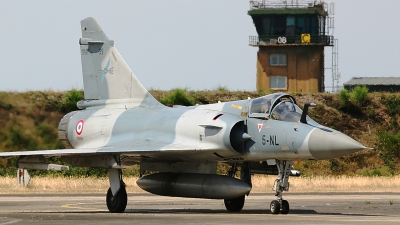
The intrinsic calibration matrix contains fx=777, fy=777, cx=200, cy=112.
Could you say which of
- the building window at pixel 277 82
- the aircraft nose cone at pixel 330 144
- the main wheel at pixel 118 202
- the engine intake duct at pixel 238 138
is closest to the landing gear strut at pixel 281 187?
the engine intake duct at pixel 238 138

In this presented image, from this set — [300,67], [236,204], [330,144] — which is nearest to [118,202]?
[236,204]

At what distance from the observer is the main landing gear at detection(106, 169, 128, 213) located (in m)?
17.2

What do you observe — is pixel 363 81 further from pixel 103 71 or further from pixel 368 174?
pixel 103 71

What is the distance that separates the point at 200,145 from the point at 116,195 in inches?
86.8

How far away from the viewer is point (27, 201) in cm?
2089

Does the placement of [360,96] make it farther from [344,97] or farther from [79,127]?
[79,127]

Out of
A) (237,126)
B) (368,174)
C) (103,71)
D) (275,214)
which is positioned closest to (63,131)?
(103,71)

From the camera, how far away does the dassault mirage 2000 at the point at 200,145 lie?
52.0 feet

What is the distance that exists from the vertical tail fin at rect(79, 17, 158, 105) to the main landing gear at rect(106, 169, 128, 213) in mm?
3060

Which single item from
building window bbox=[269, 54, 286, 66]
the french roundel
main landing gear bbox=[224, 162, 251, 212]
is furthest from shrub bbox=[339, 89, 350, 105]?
main landing gear bbox=[224, 162, 251, 212]

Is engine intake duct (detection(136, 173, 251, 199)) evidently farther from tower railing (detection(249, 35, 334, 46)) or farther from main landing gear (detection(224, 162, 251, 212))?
tower railing (detection(249, 35, 334, 46))

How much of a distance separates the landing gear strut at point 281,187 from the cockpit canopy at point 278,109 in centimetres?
101

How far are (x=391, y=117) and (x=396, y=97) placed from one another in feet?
4.36

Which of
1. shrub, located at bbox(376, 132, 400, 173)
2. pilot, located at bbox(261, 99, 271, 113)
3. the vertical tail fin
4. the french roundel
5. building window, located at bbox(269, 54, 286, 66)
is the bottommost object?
shrub, located at bbox(376, 132, 400, 173)
